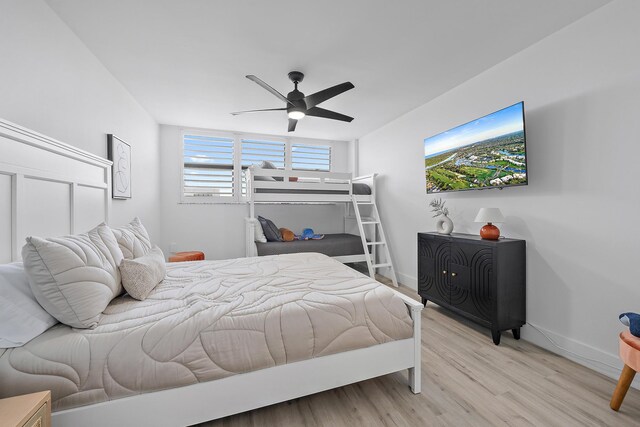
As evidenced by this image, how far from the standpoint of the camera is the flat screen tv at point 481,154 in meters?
2.09

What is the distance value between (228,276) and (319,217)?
311cm

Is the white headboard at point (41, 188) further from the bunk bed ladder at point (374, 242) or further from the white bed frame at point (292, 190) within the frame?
the bunk bed ladder at point (374, 242)

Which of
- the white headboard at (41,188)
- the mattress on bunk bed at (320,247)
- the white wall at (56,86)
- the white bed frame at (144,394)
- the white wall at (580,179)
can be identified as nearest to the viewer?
the white bed frame at (144,394)

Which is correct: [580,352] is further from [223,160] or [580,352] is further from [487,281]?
[223,160]

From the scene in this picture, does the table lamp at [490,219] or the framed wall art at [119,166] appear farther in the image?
the framed wall art at [119,166]

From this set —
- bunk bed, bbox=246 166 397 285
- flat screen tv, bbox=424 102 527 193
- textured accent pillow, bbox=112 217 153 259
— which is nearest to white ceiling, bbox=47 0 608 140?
flat screen tv, bbox=424 102 527 193

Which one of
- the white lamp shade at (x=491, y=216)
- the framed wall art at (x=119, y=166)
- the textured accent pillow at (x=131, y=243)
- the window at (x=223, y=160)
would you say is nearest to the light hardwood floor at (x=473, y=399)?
the white lamp shade at (x=491, y=216)

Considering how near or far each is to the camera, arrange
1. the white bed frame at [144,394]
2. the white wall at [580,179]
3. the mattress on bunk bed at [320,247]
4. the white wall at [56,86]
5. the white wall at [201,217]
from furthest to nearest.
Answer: the white wall at [201,217], the mattress on bunk bed at [320,247], the white wall at [580,179], the white wall at [56,86], the white bed frame at [144,394]

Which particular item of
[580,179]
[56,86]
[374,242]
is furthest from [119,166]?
[580,179]

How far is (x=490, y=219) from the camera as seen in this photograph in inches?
86.4

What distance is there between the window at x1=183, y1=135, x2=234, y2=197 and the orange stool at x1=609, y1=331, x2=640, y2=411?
4.54 metres

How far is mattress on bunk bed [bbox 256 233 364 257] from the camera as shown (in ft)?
12.1

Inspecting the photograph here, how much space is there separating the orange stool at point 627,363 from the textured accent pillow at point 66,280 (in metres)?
2.57

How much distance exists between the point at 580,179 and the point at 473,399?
1675 mm
